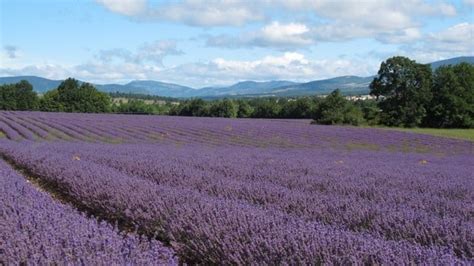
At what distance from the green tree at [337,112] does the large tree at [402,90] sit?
426 cm

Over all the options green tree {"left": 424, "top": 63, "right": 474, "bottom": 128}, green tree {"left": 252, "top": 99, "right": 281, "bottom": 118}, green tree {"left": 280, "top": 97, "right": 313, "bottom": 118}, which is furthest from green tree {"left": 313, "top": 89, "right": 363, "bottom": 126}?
green tree {"left": 252, "top": 99, "right": 281, "bottom": 118}

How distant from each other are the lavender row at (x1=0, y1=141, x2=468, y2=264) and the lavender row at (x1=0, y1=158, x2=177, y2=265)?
644 millimetres

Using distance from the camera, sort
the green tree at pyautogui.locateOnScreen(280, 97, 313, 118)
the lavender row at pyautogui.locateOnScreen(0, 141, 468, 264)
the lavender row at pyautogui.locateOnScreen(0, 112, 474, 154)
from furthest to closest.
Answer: the green tree at pyautogui.locateOnScreen(280, 97, 313, 118) → the lavender row at pyautogui.locateOnScreen(0, 112, 474, 154) → the lavender row at pyautogui.locateOnScreen(0, 141, 468, 264)

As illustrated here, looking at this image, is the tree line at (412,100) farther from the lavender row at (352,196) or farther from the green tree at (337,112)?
the lavender row at (352,196)

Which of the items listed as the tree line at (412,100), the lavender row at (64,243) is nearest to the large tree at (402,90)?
the tree line at (412,100)

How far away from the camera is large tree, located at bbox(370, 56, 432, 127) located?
171 feet

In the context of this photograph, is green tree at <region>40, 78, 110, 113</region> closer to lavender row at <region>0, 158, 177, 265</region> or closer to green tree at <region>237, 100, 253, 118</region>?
green tree at <region>237, 100, 253, 118</region>

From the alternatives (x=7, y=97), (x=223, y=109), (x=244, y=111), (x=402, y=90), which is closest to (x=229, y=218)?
(x=402, y=90)

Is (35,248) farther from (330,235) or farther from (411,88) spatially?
(411,88)

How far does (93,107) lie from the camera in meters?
81.4

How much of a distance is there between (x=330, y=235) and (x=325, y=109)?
163 feet

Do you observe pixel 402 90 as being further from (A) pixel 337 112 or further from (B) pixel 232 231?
(B) pixel 232 231

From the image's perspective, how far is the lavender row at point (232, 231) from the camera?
10.4 feet

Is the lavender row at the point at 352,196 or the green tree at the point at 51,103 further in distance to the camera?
the green tree at the point at 51,103
